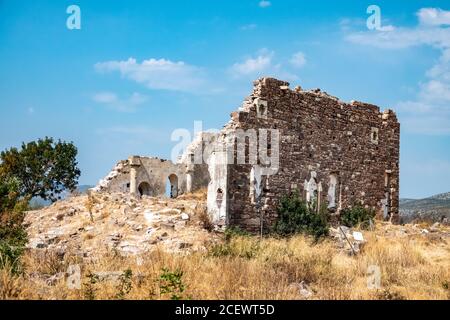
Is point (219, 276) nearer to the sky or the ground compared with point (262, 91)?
nearer to the ground

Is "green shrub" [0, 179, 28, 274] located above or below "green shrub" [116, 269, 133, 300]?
above

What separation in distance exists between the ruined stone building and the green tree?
818 inches

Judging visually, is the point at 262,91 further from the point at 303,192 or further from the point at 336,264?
the point at 336,264

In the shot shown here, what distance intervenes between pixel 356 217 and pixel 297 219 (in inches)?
139

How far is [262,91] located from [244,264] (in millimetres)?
6793

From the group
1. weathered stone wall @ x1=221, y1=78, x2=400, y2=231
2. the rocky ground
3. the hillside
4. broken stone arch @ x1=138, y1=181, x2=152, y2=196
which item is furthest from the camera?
broken stone arch @ x1=138, y1=181, x2=152, y2=196

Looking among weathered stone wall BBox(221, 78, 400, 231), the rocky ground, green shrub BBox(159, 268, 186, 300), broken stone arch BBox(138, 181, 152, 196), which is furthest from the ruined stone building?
broken stone arch BBox(138, 181, 152, 196)

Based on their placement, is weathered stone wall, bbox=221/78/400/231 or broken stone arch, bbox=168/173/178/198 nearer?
weathered stone wall, bbox=221/78/400/231

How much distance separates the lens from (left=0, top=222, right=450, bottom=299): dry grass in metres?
7.79

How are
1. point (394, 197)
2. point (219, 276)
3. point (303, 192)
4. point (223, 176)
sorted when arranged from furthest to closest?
point (394, 197), point (303, 192), point (223, 176), point (219, 276)

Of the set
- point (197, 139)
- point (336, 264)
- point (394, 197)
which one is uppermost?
point (197, 139)

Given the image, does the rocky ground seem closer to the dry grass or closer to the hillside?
the hillside
